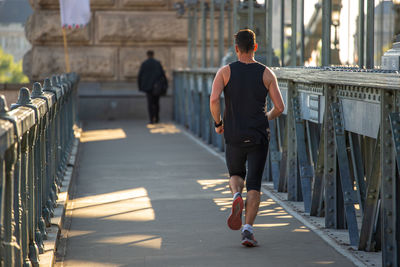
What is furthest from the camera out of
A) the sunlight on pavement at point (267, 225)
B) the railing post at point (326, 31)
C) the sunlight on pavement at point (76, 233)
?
the railing post at point (326, 31)

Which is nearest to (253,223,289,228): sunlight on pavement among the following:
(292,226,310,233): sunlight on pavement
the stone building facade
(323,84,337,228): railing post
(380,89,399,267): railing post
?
(292,226,310,233): sunlight on pavement

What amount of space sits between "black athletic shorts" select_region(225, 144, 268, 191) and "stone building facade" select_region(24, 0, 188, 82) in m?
14.4

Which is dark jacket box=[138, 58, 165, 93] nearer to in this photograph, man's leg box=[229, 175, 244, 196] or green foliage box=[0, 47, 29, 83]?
man's leg box=[229, 175, 244, 196]

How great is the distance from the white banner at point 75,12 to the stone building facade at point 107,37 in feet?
10.3

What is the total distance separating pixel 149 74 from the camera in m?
19.7

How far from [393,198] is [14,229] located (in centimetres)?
236

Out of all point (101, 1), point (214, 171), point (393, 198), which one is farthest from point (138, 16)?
point (393, 198)

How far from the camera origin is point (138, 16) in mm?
20641

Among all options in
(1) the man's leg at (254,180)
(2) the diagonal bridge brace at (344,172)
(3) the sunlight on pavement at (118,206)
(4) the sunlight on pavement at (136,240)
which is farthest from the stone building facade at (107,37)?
(1) the man's leg at (254,180)

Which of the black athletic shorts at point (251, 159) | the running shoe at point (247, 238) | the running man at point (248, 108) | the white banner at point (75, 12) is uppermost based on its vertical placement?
the white banner at point (75, 12)

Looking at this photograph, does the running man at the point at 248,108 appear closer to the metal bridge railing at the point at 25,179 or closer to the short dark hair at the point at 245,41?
the short dark hair at the point at 245,41

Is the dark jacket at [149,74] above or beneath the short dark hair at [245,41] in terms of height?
beneath

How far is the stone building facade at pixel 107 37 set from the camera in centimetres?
2041

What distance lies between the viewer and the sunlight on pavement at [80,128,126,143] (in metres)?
15.8
